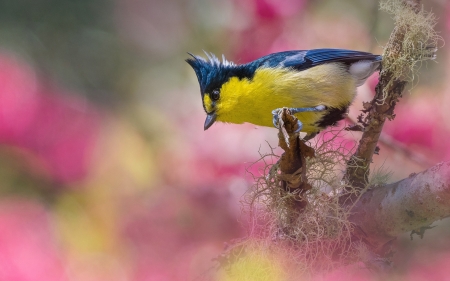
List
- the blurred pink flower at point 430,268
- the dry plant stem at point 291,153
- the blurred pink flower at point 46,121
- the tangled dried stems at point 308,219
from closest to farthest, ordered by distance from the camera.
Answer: the dry plant stem at point 291,153, the tangled dried stems at point 308,219, the blurred pink flower at point 430,268, the blurred pink flower at point 46,121

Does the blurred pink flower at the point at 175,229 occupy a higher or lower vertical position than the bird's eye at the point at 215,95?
lower

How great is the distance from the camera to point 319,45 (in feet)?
2.84

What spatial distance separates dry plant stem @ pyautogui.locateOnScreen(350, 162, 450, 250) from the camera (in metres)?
0.51

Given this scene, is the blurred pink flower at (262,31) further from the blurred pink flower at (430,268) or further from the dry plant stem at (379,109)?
the blurred pink flower at (430,268)

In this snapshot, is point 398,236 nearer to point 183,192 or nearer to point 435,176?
point 435,176

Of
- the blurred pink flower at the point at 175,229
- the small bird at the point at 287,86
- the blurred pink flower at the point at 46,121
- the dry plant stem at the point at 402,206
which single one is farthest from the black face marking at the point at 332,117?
the blurred pink flower at the point at 46,121

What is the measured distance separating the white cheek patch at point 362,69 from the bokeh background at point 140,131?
0.09 metres

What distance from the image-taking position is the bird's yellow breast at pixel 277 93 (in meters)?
0.62

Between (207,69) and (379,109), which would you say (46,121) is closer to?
(207,69)

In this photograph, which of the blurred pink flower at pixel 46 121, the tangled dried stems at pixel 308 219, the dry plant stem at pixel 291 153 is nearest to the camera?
the dry plant stem at pixel 291 153

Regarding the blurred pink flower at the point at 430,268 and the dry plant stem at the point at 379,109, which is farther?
the blurred pink flower at the point at 430,268

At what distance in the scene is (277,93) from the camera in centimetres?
62

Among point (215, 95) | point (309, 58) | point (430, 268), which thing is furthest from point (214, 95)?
point (430, 268)

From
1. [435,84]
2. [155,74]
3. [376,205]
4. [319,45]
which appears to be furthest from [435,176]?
[155,74]
